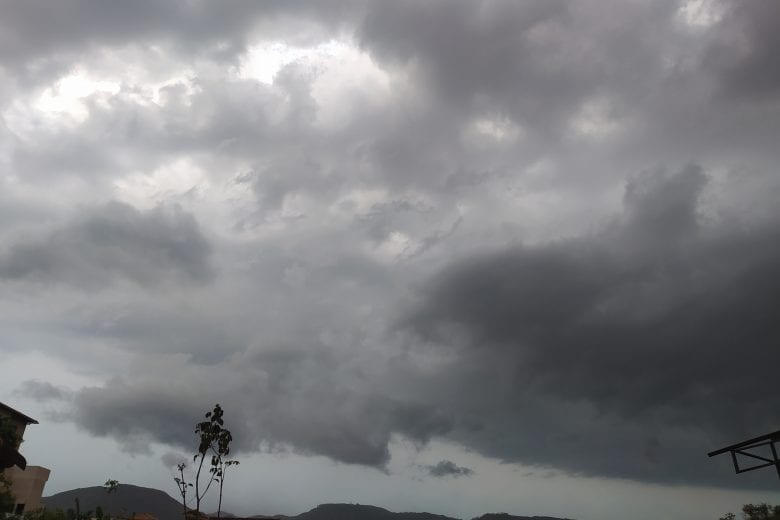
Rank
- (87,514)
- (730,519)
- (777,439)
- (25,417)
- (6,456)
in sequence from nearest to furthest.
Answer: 1. (6,456)
2. (777,439)
3. (730,519)
4. (87,514)
5. (25,417)

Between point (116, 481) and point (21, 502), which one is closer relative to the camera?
point (116, 481)

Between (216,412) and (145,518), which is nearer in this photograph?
(216,412)

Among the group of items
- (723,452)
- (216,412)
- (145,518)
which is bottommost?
(145,518)

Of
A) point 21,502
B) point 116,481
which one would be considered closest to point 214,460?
point 116,481

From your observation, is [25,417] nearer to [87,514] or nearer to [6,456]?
[87,514]

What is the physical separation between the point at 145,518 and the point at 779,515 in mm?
59929

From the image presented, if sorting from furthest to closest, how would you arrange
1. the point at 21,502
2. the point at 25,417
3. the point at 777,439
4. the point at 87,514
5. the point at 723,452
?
1. the point at 25,417
2. the point at 21,502
3. the point at 87,514
4. the point at 723,452
5. the point at 777,439

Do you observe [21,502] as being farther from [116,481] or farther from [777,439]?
[777,439]

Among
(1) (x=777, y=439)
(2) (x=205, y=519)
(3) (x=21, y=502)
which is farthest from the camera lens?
(3) (x=21, y=502)

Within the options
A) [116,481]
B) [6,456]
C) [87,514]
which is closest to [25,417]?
[116,481]

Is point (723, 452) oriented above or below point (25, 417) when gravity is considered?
below

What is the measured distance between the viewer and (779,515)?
31266mm

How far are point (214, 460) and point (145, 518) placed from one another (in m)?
12.4

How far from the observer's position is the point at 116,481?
2195 inches
